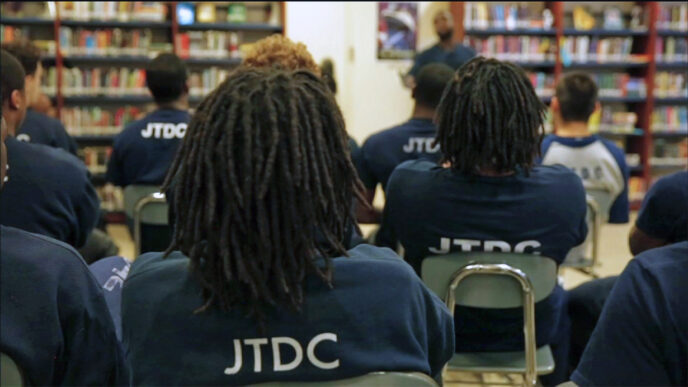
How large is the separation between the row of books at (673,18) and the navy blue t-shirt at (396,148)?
4.64 metres

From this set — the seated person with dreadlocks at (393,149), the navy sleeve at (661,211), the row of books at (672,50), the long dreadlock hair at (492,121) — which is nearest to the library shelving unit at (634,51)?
the row of books at (672,50)

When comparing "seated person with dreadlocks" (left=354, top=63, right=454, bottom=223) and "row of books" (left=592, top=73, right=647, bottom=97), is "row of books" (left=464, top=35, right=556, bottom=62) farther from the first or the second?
"seated person with dreadlocks" (left=354, top=63, right=454, bottom=223)

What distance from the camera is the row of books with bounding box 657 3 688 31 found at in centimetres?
679

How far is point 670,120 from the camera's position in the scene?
6.89 meters

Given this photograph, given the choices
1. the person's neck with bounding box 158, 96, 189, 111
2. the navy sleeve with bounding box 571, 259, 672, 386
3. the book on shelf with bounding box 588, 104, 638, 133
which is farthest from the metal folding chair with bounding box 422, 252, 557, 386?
the book on shelf with bounding box 588, 104, 638, 133

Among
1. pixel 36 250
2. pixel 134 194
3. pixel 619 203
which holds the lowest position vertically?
pixel 619 203

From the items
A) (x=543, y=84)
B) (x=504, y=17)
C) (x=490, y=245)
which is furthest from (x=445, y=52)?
(x=490, y=245)

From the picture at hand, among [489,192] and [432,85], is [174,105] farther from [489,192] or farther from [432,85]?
[489,192]

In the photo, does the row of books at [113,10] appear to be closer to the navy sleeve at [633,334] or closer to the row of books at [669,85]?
the row of books at [669,85]

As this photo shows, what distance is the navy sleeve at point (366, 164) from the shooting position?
3064 millimetres

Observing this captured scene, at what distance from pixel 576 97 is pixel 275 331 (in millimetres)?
2798

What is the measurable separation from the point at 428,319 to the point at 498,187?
35.1 inches

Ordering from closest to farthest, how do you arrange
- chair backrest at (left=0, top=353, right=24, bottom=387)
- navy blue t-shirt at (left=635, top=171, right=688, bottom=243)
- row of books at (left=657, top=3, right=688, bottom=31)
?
chair backrest at (left=0, top=353, right=24, bottom=387), navy blue t-shirt at (left=635, top=171, right=688, bottom=243), row of books at (left=657, top=3, right=688, bottom=31)

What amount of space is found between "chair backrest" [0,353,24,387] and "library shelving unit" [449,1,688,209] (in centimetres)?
598
